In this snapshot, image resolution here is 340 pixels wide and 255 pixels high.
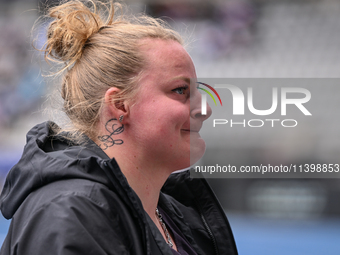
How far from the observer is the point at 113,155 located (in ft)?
2.66

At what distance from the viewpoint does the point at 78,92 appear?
2.82ft

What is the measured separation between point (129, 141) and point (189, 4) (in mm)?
4050

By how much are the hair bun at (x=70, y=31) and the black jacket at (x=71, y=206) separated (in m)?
0.23

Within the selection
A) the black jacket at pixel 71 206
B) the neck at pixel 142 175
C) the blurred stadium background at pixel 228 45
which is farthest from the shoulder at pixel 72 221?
the blurred stadium background at pixel 228 45

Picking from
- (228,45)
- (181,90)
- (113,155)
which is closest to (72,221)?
(113,155)

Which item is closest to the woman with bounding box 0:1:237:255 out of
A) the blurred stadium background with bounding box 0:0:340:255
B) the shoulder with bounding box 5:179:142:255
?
the shoulder with bounding box 5:179:142:255

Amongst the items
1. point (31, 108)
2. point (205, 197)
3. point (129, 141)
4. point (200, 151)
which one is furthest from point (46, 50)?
point (31, 108)

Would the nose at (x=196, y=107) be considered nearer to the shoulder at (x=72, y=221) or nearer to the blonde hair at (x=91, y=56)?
the blonde hair at (x=91, y=56)

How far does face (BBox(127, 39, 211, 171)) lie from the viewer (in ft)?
2.64

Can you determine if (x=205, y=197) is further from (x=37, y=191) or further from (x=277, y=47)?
(x=277, y=47)

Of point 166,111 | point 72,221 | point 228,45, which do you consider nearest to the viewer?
point 72,221

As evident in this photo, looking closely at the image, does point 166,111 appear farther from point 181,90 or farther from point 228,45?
point 228,45

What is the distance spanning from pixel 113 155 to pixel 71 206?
0.23 m

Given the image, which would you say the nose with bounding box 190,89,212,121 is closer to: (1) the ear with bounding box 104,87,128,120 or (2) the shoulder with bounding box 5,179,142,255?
(1) the ear with bounding box 104,87,128,120
